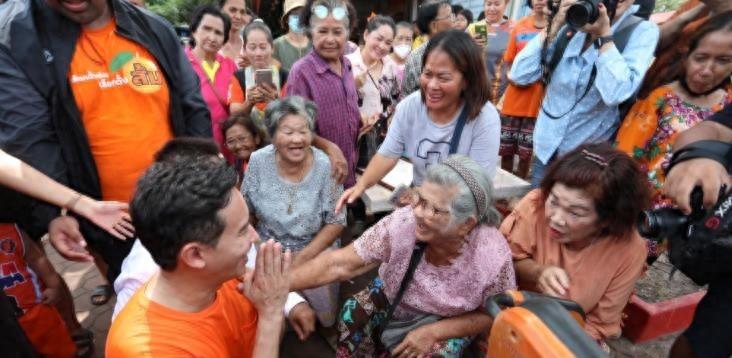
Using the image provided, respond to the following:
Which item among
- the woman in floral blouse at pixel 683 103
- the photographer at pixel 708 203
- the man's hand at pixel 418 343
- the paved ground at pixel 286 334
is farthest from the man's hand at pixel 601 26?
the paved ground at pixel 286 334

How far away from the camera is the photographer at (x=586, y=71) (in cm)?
→ 212

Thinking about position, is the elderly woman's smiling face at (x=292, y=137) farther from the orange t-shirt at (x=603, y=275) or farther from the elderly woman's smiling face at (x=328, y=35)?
the orange t-shirt at (x=603, y=275)

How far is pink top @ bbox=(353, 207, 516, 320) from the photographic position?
5.42ft

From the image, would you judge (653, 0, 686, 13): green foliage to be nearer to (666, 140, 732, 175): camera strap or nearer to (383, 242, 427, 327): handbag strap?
(666, 140, 732, 175): camera strap

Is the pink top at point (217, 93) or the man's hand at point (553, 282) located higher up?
the pink top at point (217, 93)

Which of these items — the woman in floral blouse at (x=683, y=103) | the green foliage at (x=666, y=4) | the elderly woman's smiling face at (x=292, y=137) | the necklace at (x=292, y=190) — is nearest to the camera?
the woman in floral blouse at (x=683, y=103)

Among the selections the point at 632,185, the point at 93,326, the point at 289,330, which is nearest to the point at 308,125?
the point at 289,330

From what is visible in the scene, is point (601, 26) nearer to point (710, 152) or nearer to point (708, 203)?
point (710, 152)

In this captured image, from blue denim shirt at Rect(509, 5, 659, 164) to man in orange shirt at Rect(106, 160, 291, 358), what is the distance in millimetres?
2000

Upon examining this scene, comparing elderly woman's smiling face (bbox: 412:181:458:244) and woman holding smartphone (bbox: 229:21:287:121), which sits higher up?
woman holding smartphone (bbox: 229:21:287:121)

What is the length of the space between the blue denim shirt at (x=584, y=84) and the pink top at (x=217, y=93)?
2283 mm

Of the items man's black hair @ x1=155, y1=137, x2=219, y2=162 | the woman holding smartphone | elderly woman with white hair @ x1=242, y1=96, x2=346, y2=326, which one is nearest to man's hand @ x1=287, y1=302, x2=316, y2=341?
elderly woman with white hair @ x1=242, y1=96, x2=346, y2=326

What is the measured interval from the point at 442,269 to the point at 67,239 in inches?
62.1

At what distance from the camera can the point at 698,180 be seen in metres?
1.29
